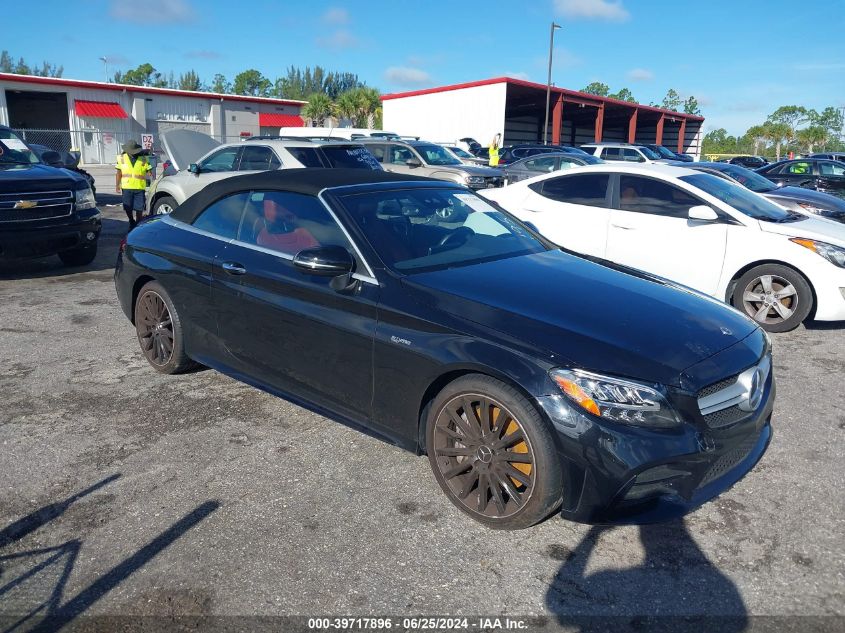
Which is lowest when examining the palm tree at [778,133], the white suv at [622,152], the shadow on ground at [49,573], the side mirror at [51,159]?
the shadow on ground at [49,573]

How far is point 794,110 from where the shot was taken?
332 feet

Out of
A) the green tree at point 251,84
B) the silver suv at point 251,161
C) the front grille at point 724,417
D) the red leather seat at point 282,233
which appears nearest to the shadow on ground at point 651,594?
the front grille at point 724,417

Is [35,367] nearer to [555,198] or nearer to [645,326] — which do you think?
[645,326]

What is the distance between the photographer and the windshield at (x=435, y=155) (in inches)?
601

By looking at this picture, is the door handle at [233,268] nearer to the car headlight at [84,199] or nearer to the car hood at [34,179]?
the car hood at [34,179]

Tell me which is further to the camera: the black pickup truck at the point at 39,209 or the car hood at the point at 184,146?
the car hood at the point at 184,146

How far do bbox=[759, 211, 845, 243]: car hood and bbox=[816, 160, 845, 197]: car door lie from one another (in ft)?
39.7

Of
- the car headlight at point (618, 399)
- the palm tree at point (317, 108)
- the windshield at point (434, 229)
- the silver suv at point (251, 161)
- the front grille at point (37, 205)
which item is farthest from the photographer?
the palm tree at point (317, 108)

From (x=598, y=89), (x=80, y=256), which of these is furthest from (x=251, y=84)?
(x=80, y=256)

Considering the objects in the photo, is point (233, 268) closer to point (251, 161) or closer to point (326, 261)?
point (326, 261)

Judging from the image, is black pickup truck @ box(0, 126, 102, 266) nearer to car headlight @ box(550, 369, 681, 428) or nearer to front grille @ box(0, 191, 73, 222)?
front grille @ box(0, 191, 73, 222)

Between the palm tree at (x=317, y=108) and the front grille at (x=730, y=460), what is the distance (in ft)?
175

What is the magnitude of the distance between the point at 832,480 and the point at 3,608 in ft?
13.0

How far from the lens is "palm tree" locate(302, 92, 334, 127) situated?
175ft
